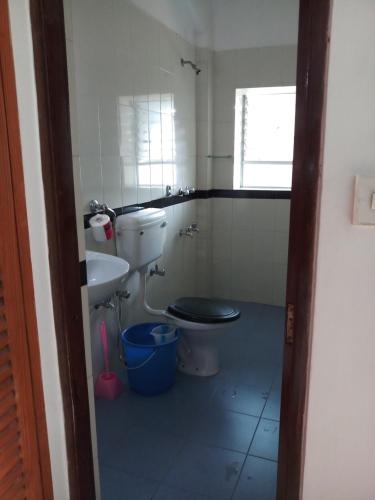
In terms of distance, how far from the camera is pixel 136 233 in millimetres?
2215

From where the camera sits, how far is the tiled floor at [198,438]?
1.67m

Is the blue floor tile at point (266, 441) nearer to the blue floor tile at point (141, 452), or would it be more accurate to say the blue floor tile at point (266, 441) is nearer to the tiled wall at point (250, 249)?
the blue floor tile at point (141, 452)

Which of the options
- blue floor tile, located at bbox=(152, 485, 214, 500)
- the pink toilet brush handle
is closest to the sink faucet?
the pink toilet brush handle

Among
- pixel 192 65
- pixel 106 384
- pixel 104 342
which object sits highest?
pixel 192 65

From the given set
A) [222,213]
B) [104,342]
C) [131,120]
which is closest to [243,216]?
[222,213]

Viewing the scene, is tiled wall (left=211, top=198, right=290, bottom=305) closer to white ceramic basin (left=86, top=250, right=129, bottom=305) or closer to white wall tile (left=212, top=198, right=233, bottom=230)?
white wall tile (left=212, top=198, right=233, bottom=230)

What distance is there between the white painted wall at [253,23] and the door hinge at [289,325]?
269 cm

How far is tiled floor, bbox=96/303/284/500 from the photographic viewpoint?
1669mm

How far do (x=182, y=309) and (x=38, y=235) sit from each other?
4.55 ft

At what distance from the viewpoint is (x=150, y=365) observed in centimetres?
221

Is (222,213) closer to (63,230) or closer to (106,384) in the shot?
(106,384)

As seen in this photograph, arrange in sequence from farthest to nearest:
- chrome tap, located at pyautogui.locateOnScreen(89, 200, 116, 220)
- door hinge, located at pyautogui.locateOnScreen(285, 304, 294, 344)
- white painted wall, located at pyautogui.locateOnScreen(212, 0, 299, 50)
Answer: white painted wall, located at pyautogui.locateOnScreen(212, 0, 299, 50)
chrome tap, located at pyautogui.locateOnScreen(89, 200, 116, 220)
door hinge, located at pyautogui.locateOnScreen(285, 304, 294, 344)

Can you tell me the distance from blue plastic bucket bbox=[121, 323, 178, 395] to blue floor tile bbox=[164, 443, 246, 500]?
1.43ft

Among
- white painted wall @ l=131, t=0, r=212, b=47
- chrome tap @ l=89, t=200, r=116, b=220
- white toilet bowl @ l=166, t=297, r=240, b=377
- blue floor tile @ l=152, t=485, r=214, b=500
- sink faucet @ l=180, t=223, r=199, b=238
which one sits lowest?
blue floor tile @ l=152, t=485, r=214, b=500
